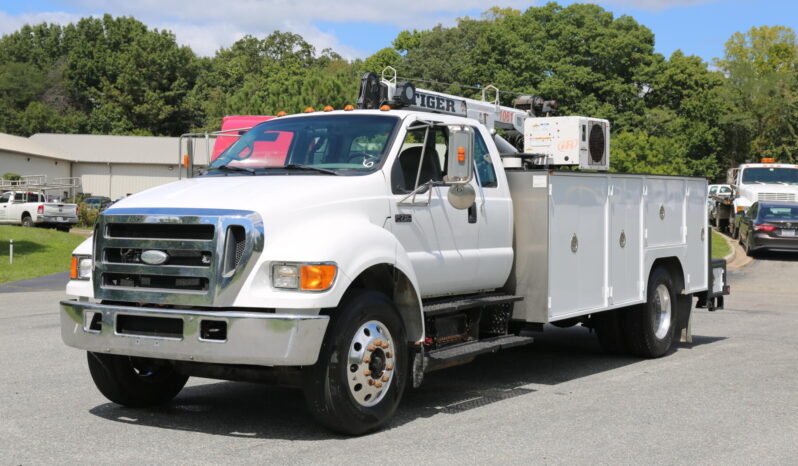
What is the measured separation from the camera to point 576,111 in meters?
62.3

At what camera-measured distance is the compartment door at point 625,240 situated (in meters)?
9.71

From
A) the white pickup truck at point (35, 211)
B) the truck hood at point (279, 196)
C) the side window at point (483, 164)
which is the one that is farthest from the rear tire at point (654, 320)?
the white pickup truck at point (35, 211)

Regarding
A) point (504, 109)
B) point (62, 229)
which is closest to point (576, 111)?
point (62, 229)

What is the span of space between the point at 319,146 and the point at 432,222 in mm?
1086

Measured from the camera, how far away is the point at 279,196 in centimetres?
654

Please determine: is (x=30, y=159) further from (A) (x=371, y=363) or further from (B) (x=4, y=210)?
(A) (x=371, y=363)

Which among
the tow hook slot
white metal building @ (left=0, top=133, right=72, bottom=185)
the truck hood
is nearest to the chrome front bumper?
the tow hook slot

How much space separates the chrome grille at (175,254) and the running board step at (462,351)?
5.82 ft

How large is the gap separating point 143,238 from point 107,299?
0.53m

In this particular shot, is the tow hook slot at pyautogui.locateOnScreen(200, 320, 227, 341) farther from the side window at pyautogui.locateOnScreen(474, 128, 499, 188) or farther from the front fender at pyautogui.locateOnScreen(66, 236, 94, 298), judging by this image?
the side window at pyautogui.locateOnScreen(474, 128, 499, 188)

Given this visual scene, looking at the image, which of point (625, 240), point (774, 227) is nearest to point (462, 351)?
point (625, 240)

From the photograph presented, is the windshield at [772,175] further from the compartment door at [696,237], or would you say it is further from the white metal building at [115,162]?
the white metal building at [115,162]

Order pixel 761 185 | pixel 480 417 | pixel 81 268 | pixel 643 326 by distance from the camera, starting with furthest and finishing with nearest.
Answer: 1. pixel 761 185
2. pixel 643 326
3. pixel 480 417
4. pixel 81 268

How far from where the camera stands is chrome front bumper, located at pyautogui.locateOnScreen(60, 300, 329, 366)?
19.8 feet
